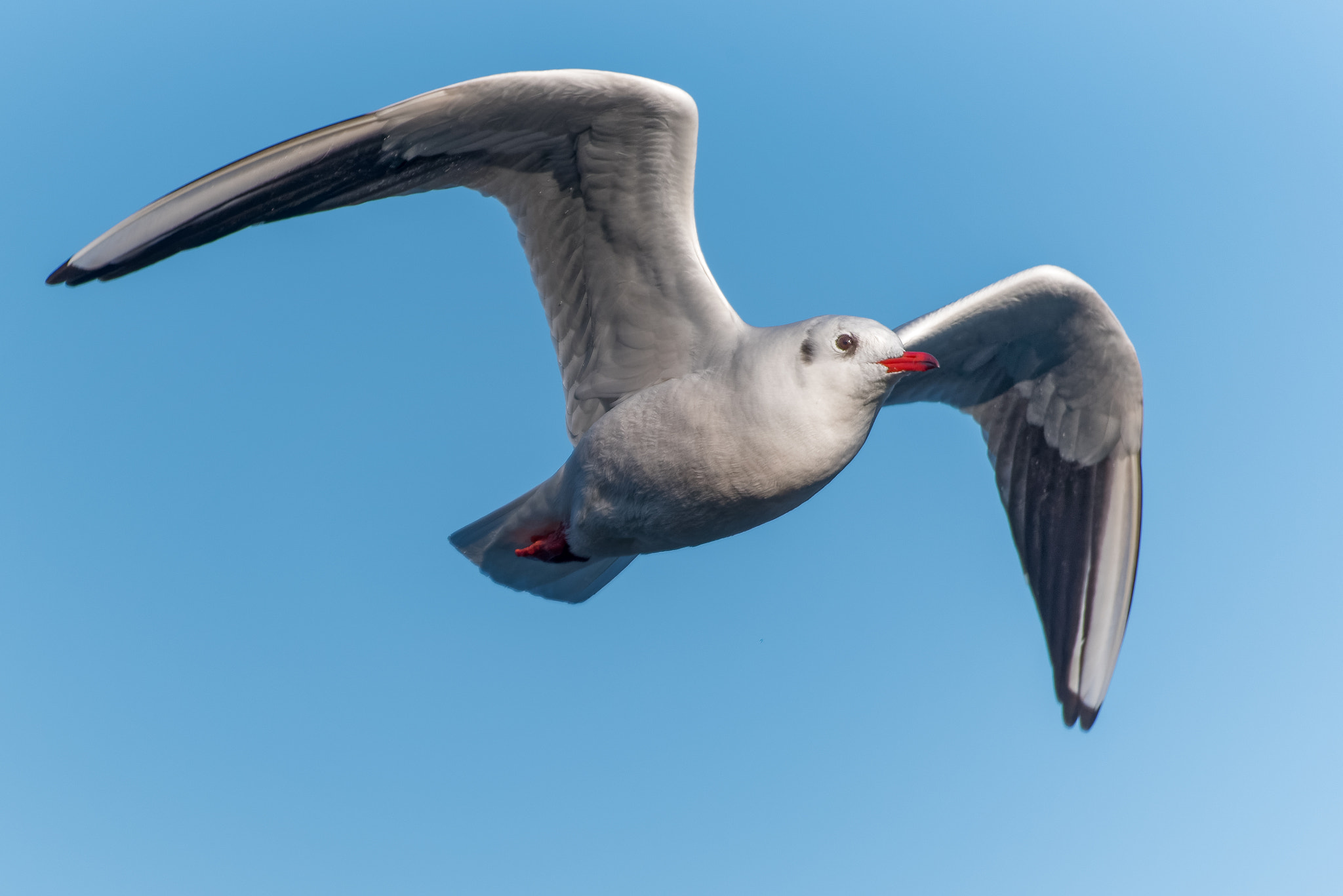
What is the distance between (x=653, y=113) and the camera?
5.23 meters

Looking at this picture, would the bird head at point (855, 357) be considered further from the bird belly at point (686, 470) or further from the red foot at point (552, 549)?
the red foot at point (552, 549)

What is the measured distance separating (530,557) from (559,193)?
2153 mm

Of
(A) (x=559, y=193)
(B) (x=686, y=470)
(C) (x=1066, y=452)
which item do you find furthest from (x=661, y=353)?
(C) (x=1066, y=452)

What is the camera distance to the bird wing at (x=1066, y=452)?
22.6ft

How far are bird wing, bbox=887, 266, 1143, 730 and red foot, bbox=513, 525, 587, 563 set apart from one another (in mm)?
2287

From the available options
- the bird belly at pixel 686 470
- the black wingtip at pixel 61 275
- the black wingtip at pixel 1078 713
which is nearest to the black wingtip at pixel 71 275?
the black wingtip at pixel 61 275

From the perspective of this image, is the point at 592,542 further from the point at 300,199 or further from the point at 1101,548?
the point at 1101,548

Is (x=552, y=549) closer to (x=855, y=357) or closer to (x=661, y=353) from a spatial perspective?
(x=661, y=353)

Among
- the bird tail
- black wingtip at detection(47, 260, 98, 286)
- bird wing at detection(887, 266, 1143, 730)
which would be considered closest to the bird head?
bird wing at detection(887, 266, 1143, 730)

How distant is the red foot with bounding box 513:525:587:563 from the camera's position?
263 inches

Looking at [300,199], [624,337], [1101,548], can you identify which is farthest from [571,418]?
[1101,548]

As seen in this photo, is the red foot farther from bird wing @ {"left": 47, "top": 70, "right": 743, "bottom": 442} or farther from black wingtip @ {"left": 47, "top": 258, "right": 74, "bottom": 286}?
black wingtip @ {"left": 47, "top": 258, "right": 74, "bottom": 286}

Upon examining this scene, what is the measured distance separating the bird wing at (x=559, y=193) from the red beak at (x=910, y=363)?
874 mm

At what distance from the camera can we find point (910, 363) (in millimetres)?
5043
